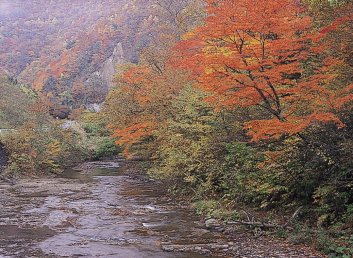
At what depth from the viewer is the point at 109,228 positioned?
13039 millimetres

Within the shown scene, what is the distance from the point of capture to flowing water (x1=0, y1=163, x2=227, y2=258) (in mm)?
10391

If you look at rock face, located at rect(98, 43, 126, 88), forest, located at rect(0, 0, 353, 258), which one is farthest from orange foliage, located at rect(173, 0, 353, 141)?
rock face, located at rect(98, 43, 126, 88)

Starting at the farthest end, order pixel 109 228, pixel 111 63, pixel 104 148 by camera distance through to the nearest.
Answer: pixel 111 63
pixel 104 148
pixel 109 228

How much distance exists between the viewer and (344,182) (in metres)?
10.2

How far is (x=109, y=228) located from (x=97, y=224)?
81 cm

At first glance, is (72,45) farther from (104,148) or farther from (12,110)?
(12,110)

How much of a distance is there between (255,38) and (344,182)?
476cm

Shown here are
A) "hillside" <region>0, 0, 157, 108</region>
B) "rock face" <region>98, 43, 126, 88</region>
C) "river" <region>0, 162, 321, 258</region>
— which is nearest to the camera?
"river" <region>0, 162, 321, 258</region>

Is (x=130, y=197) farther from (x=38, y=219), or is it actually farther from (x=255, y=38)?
(x=255, y=38)

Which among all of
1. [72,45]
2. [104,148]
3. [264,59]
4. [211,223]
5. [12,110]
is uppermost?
[72,45]

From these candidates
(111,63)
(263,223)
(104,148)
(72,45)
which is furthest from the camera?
(72,45)

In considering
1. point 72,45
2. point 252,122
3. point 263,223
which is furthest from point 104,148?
point 72,45

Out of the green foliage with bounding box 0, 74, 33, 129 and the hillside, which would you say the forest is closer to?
the green foliage with bounding box 0, 74, 33, 129

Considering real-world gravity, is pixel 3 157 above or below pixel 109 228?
above
